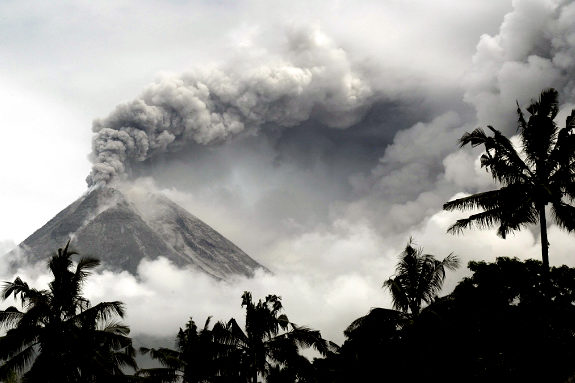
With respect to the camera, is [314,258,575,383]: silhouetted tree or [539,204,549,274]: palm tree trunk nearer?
[539,204,549,274]: palm tree trunk

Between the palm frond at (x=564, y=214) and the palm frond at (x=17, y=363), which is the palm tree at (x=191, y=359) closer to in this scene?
the palm frond at (x=17, y=363)

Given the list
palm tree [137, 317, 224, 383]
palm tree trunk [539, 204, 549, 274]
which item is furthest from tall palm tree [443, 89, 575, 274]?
palm tree [137, 317, 224, 383]

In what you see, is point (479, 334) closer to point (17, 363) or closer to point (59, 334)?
point (59, 334)

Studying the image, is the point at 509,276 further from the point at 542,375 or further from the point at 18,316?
the point at 18,316

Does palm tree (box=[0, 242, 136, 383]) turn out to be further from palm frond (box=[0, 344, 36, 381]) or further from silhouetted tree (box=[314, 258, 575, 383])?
silhouetted tree (box=[314, 258, 575, 383])

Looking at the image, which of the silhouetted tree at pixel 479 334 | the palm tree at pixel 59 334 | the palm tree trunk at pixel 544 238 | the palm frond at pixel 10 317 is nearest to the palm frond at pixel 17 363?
the palm tree at pixel 59 334

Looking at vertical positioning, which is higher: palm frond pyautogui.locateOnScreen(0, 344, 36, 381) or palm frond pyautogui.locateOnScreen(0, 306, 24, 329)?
palm frond pyautogui.locateOnScreen(0, 306, 24, 329)

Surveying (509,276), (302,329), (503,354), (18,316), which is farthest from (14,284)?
(509,276)

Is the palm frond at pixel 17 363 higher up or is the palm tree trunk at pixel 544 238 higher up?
the palm tree trunk at pixel 544 238
